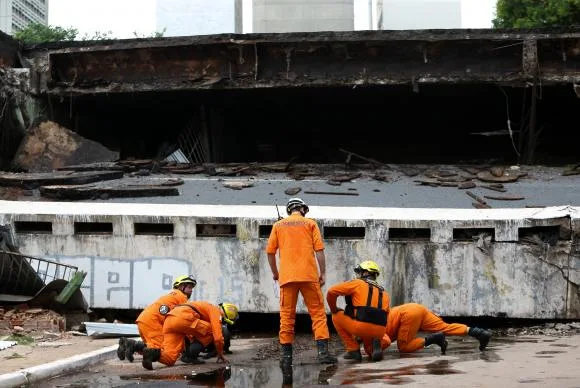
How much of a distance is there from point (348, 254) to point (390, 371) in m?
3.40

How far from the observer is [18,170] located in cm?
1323

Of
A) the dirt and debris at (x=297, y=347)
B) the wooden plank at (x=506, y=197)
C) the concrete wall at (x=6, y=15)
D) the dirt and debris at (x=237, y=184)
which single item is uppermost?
the concrete wall at (x=6, y=15)

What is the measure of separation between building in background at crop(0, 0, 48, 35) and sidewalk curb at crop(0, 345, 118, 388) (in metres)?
75.0

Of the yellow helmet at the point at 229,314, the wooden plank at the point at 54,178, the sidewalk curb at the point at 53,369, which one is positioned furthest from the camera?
the wooden plank at the point at 54,178

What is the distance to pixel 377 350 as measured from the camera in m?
7.56

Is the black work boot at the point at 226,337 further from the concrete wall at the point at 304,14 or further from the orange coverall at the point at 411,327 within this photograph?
the concrete wall at the point at 304,14

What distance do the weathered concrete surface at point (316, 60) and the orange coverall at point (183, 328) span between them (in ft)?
20.8

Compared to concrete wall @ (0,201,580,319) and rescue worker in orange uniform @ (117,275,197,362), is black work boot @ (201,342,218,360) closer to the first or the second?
rescue worker in orange uniform @ (117,275,197,362)

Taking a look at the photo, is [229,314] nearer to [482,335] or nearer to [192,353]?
[192,353]

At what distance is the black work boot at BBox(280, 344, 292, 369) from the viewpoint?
22.8 feet

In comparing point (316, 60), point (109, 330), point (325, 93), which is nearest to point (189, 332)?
point (109, 330)

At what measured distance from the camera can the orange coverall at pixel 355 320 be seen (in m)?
7.60

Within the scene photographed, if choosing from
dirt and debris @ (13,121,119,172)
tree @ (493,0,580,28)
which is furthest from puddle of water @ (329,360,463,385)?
tree @ (493,0,580,28)

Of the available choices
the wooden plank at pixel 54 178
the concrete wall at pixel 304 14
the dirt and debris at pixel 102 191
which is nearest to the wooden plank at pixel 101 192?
the dirt and debris at pixel 102 191
